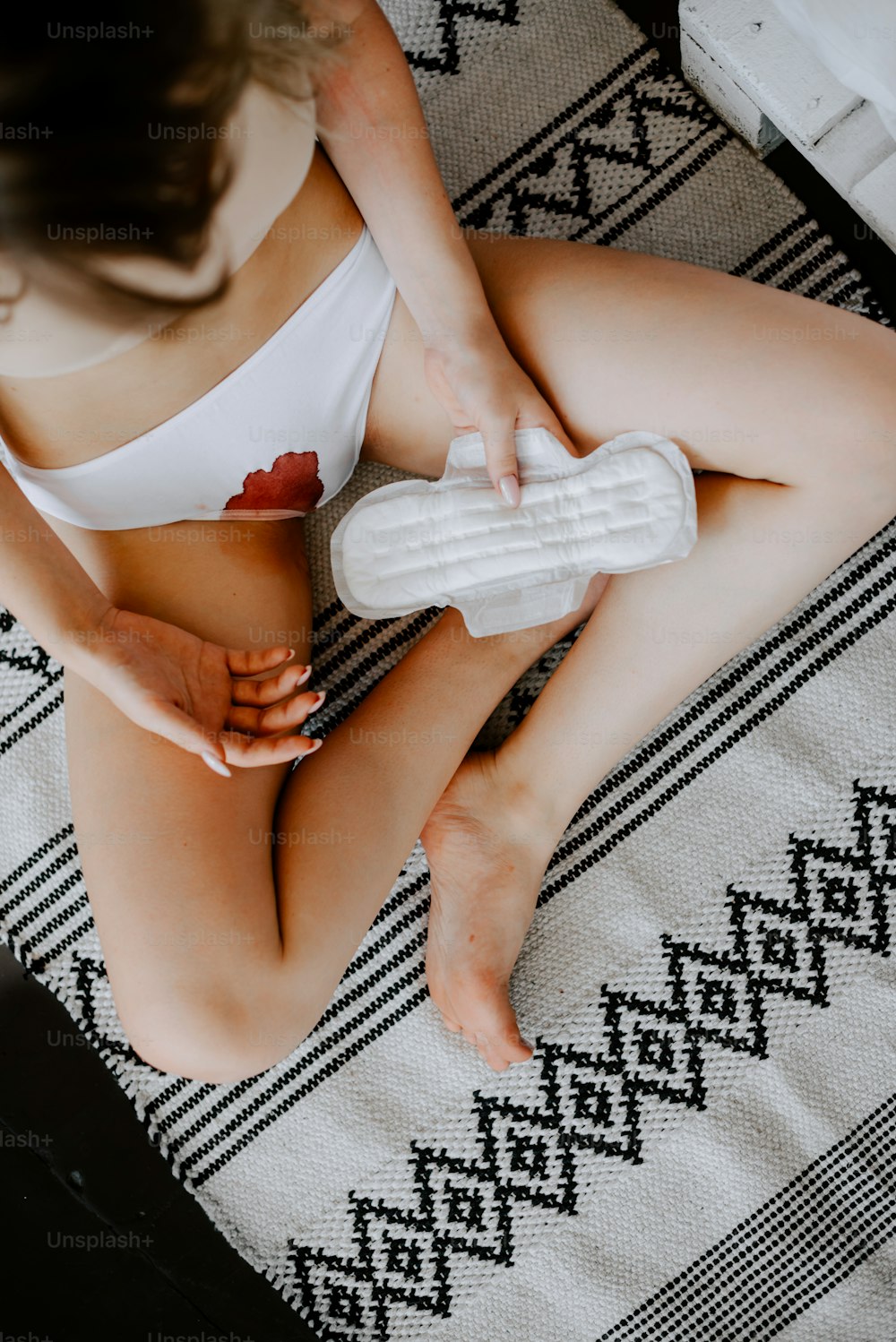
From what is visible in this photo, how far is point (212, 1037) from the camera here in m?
0.68

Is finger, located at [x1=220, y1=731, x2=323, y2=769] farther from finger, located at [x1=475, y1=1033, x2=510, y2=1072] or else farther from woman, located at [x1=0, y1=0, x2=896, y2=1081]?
finger, located at [x1=475, y1=1033, x2=510, y2=1072]

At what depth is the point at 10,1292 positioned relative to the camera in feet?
2.93

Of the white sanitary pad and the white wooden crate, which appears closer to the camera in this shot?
the white sanitary pad

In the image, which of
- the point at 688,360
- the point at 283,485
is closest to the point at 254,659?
the point at 283,485

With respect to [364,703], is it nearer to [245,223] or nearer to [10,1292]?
[245,223]

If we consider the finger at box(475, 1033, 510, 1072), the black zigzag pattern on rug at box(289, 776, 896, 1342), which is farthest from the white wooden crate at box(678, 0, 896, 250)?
the finger at box(475, 1033, 510, 1072)

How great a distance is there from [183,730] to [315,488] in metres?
0.23

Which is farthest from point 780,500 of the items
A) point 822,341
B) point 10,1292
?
point 10,1292

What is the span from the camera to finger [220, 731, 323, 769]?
63cm

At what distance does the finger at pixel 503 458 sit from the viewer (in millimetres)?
668

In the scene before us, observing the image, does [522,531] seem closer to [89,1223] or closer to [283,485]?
[283,485]

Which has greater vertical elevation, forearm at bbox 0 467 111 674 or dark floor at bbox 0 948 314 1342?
forearm at bbox 0 467 111 674

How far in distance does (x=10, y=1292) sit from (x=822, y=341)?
102 cm

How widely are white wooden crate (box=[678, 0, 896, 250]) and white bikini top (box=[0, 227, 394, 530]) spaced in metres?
0.37
